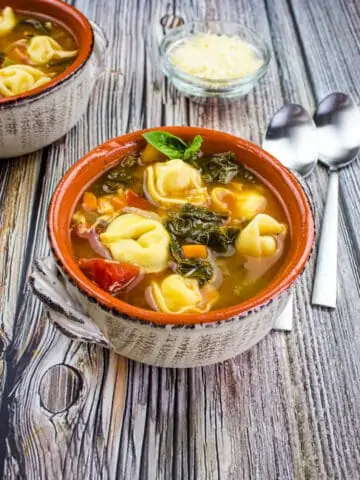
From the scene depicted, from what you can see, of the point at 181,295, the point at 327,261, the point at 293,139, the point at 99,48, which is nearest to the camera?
the point at 181,295

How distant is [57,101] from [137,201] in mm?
655

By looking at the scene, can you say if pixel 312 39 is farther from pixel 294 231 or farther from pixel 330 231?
pixel 294 231

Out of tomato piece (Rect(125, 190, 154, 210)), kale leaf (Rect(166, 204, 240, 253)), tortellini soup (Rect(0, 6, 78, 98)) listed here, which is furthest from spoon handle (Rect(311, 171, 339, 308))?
tortellini soup (Rect(0, 6, 78, 98))

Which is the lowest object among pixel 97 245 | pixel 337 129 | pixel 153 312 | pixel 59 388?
pixel 59 388

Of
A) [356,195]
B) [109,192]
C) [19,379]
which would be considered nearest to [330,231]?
[356,195]

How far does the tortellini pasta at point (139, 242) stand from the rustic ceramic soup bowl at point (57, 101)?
27.2 inches

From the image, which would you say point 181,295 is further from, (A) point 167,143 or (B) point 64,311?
(A) point 167,143

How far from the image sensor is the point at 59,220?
2.08 metres

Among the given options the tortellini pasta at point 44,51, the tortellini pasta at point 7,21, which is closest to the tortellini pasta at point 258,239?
the tortellini pasta at point 44,51

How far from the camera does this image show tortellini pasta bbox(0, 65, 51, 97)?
2705 mm

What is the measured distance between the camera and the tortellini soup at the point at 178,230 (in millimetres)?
1992

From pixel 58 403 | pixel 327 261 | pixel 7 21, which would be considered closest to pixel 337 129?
pixel 327 261

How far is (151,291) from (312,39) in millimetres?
2224

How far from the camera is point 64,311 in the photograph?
1946 mm
